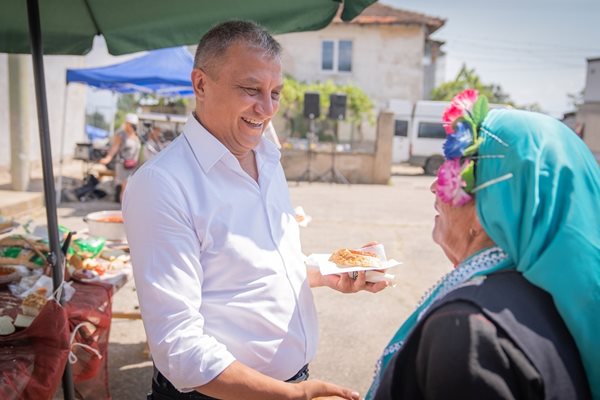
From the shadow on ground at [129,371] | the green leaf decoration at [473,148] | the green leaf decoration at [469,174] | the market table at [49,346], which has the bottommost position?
the shadow on ground at [129,371]

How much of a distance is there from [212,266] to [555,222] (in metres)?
0.96

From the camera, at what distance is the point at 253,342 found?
1.66 m

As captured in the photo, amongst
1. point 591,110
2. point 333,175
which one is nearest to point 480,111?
point 333,175

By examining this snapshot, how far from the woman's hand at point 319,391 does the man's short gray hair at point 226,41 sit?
1015mm

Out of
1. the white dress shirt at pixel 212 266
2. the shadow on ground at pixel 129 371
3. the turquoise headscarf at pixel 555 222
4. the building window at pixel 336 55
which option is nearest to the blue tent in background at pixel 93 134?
the building window at pixel 336 55

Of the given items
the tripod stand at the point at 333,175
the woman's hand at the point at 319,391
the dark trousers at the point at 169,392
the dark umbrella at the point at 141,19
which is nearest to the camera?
the woman's hand at the point at 319,391

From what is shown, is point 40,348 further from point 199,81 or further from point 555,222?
point 555,222

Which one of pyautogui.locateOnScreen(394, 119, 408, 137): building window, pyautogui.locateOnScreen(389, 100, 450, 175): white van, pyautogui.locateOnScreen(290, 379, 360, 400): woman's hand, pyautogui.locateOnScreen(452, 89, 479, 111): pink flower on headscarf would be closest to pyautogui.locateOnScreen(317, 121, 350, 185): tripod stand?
pyautogui.locateOnScreen(389, 100, 450, 175): white van

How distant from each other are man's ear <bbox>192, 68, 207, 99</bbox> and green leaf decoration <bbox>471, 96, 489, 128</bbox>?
2.97 ft

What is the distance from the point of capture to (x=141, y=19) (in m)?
3.13

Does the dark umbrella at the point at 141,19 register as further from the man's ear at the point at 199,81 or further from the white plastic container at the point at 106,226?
→ the man's ear at the point at 199,81

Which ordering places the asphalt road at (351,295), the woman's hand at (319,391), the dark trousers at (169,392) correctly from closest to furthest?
the woman's hand at (319,391) → the dark trousers at (169,392) → the asphalt road at (351,295)

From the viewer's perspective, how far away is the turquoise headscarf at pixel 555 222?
1.03 metres

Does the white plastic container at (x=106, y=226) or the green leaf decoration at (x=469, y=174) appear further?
the white plastic container at (x=106, y=226)
